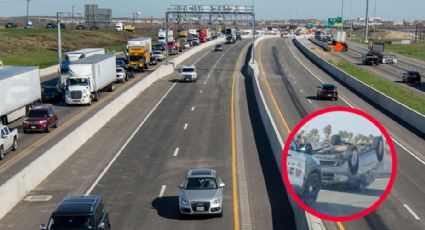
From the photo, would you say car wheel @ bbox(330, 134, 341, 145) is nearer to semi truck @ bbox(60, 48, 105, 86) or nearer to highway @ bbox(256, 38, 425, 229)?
highway @ bbox(256, 38, 425, 229)

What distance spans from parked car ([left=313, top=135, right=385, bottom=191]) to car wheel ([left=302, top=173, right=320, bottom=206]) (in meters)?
0.10

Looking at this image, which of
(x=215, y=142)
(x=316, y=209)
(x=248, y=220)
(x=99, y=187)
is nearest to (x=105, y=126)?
(x=215, y=142)

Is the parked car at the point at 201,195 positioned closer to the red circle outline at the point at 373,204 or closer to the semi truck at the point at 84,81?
the red circle outline at the point at 373,204

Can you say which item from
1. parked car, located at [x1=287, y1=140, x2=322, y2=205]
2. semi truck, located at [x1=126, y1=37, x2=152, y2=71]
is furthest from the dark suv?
semi truck, located at [x1=126, y1=37, x2=152, y2=71]

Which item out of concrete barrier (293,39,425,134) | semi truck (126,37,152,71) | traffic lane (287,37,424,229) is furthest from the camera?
semi truck (126,37,152,71)

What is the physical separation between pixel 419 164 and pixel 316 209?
2624 cm

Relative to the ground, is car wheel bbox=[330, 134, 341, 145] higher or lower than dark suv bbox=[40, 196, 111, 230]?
higher

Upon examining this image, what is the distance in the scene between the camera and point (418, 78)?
7494cm

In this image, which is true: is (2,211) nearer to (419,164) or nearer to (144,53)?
(419,164)

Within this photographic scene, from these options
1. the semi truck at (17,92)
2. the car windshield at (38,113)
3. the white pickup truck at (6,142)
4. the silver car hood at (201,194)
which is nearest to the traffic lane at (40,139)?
the white pickup truck at (6,142)

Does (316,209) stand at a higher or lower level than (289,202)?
higher

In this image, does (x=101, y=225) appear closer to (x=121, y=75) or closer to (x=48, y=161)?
(x=48, y=161)

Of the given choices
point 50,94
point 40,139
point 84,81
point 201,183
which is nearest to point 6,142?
point 40,139

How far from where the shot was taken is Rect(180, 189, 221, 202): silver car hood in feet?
66.9
